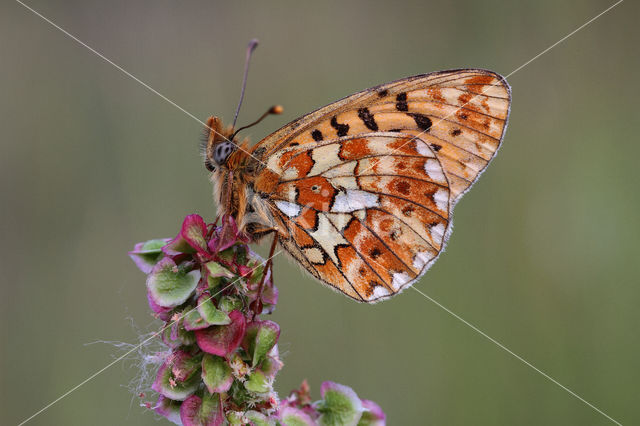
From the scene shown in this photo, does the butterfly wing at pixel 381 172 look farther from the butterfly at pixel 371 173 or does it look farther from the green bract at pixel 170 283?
the green bract at pixel 170 283

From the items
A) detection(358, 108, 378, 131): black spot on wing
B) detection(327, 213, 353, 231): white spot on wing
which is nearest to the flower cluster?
detection(327, 213, 353, 231): white spot on wing

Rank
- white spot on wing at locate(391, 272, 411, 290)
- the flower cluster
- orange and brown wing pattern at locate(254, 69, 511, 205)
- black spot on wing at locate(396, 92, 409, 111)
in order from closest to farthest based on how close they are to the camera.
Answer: the flower cluster < white spot on wing at locate(391, 272, 411, 290) < orange and brown wing pattern at locate(254, 69, 511, 205) < black spot on wing at locate(396, 92, 409, 111)

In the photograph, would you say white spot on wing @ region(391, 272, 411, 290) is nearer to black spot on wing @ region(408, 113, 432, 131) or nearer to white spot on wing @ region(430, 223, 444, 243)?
white spot on wing @ region(430, 223, 444, 243)

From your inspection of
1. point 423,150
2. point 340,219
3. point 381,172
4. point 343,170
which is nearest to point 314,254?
point 340,219

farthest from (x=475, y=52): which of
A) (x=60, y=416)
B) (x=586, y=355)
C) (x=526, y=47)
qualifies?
(x=60, y=416)

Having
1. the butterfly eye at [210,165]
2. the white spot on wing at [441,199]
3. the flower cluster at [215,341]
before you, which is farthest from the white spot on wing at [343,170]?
the flower cluster at [215,341]

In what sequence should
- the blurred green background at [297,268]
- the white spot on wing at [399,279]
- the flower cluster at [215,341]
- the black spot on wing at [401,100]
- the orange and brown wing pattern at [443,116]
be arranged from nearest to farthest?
the flower cluster at [215,341], the white spot on wing at [399,279], the orange and brown wing pattern at [443,116], the black spot on wing at [401,100], the blurred green background at [297,268]

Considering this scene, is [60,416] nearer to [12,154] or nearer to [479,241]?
[12,154]
